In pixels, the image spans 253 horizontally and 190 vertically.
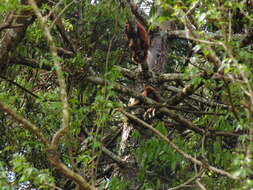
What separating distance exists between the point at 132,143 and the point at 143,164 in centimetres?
67

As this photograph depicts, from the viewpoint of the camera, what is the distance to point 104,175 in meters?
7.68

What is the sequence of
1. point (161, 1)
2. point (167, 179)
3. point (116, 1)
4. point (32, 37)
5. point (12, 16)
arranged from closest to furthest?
point (161, 1) → point (12, 16) → point (32, 37) → point (116, 1) → point (167, 179)

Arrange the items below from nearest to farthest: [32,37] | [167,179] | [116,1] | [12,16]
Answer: [12,16] → [32,37] → [116,1] → [167,179]

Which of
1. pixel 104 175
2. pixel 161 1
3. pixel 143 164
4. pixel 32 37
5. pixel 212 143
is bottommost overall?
pixel 104 175

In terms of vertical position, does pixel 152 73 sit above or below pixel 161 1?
below

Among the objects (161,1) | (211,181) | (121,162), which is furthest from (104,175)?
(161,1)

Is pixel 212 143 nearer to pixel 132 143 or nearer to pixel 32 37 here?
pixel 132 143

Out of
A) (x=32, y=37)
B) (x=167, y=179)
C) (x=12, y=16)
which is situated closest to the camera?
(x=12, y=16)

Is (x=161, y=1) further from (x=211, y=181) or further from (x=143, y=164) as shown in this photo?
(x=211, y=181)

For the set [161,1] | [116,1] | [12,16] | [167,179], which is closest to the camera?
[161,1]

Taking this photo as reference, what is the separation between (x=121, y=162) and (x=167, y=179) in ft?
2.91

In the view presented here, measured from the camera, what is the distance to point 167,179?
743 cm

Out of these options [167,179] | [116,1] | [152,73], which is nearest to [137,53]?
[152,73]

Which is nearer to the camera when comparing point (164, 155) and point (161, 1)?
point (161, 1)
